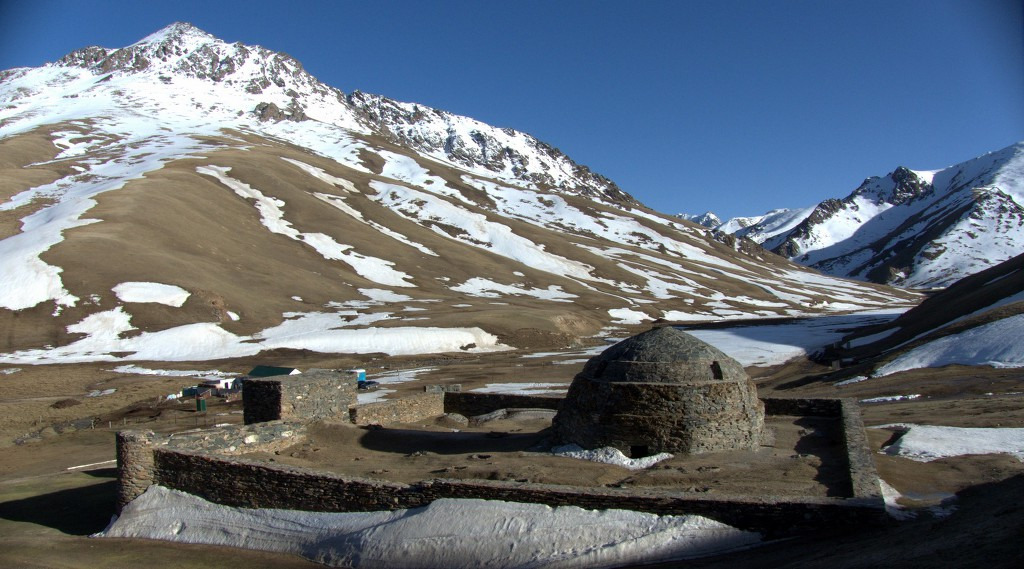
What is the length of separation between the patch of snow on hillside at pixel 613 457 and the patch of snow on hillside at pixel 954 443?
5.94 m

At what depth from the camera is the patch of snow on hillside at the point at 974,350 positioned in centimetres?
3241

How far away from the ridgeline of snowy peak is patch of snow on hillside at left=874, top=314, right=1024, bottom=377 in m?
36.0

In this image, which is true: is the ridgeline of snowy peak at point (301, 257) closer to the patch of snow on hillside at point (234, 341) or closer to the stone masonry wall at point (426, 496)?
the patch of snow on hillside at point (234, 341)

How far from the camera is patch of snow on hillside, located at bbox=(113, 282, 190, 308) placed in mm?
60875

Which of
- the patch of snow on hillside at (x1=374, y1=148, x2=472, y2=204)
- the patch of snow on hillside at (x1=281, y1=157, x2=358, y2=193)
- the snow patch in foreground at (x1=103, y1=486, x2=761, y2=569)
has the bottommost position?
the snow patch in foreground at (x1=103, y1=486, x2=761, y2=569)

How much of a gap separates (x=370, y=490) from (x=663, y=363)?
812 cm

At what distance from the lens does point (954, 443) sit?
16.9 meters

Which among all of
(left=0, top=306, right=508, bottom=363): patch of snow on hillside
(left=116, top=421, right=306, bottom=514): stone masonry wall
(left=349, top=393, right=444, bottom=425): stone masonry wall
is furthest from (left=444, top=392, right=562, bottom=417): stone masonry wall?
(left=0, top=306, right=508, bottom=363): patch of snow on hillside

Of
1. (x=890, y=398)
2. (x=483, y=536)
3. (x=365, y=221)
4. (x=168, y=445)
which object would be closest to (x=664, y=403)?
(x=483, y=536)

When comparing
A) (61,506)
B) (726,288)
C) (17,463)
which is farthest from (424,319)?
(726,288)

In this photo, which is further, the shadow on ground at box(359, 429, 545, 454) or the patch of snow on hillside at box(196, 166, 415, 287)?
the patch of snow on hillside at box(196, 166, 415, 287)

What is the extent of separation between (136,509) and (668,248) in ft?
494

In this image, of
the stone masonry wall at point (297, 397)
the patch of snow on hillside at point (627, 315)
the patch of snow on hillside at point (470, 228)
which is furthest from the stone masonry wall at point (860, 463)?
the patch of snow on hillside at point (470, 228)

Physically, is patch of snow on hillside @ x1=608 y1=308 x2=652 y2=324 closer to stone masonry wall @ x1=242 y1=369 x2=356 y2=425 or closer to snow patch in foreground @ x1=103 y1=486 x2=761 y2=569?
stone masonry wall @ x1=242 y1=369 x2=356 y2=425
